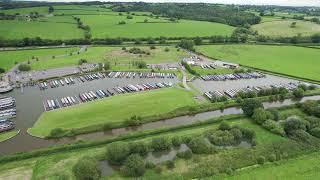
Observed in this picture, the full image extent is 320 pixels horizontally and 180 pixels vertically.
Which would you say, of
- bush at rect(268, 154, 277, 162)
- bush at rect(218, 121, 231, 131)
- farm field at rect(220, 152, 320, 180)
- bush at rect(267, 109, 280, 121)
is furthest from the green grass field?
bush at rect(268, 154, 277, 162)

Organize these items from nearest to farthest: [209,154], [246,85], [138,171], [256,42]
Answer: [138,171], [209,154], [246,85], [256,42]

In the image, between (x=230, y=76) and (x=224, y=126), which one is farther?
(x=230, y=76)

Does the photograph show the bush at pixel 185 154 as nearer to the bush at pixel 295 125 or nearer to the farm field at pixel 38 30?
the bush at pixel 295 125

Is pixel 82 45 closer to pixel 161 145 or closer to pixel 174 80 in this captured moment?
pixel 174 80

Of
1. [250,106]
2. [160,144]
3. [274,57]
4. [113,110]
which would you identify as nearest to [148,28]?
[274,57]

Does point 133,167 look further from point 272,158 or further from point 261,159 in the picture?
point 272,158

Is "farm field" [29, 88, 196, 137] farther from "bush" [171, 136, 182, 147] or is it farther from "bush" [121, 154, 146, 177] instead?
"bush" [121, 154, 146, 177]

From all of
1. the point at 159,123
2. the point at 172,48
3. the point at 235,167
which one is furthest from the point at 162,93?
the point at 172,48
